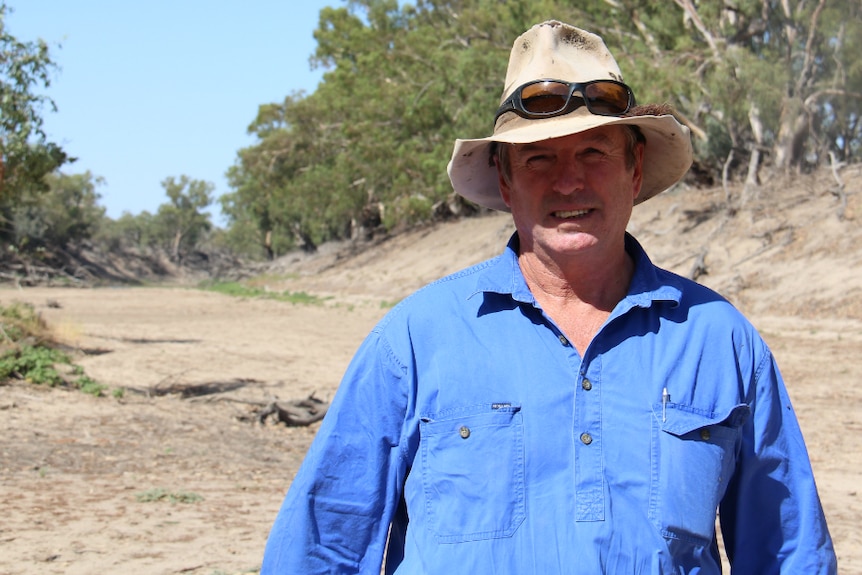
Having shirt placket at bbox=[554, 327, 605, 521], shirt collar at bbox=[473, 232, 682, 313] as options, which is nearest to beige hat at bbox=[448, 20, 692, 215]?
shirt collar at bbox=[473, 232, 682, 313]

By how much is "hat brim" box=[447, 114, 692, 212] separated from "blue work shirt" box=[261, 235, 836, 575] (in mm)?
322

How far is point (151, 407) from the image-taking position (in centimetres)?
1062

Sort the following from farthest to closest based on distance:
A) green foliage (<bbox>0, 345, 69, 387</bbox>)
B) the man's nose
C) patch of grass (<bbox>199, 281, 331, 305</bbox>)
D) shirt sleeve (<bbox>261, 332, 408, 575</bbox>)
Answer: patch of grass (<bbox>199, 281, 331, 305</bbox>), green foliage (<bbox>0, 345, 69, 387</bbox>), the man's nose, shirt sleeve (<bbox>261, 332, 408, 575</bbox>)

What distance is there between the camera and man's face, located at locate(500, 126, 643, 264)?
2330mm

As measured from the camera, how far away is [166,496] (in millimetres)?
6988

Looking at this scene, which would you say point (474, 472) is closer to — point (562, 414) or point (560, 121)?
point (562, 414)

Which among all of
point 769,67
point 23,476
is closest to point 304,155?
point 769,67

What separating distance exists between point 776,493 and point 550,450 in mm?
534

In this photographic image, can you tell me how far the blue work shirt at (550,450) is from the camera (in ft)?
6.84

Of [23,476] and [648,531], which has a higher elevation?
[648,531]

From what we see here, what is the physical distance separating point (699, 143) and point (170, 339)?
14.8 m

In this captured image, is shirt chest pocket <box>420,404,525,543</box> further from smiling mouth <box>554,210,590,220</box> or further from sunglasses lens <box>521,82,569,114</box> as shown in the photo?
sunglasses lens <box>521,82,569,114</box>

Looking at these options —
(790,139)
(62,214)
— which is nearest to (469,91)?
(790,139)

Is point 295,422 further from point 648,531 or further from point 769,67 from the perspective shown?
point 769,67
